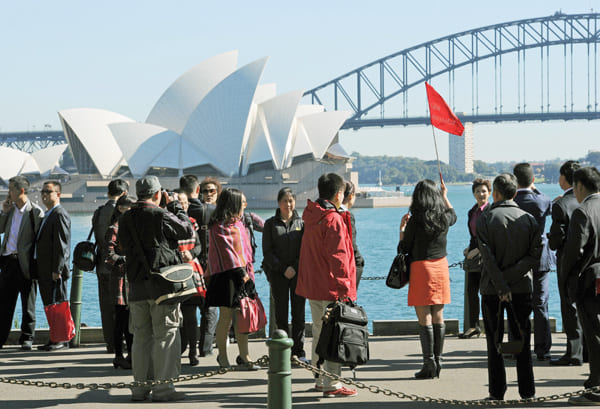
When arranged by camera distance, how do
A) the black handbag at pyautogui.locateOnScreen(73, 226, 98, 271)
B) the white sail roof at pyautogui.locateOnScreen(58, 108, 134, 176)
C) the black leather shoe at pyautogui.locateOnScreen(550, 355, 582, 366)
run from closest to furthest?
the black leather shoe at pyautogui.locateOnScreen(550, 355, 582, 366) → the black handbag at pyautogui.locateOnScreen(73, 226, 98, 271) → the white sail roof at pyautogui.locateOnScreen(58, 108, 134, 176)

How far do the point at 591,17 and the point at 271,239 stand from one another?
355 feet

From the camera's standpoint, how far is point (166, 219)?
5082 mm

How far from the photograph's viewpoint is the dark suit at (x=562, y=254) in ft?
17.8

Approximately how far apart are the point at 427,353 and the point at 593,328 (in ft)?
3.98

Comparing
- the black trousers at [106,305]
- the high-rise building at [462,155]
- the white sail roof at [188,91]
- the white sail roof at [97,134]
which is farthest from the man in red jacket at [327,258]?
the high-rise building at [462,155]

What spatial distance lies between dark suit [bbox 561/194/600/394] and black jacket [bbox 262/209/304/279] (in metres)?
2.14

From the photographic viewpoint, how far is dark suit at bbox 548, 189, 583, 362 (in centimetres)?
542

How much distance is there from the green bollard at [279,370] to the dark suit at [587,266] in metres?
2.07

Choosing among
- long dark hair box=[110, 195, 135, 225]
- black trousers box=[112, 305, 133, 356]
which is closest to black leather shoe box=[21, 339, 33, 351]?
black trousers box=[112, 305, 133, 356]

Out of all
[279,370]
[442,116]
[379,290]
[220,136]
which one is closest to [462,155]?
[220,136]

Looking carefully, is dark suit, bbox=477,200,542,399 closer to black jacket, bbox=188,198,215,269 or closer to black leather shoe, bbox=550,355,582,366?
black leather shoe, bbox=550,355,582,366

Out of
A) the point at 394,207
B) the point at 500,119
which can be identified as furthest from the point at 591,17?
the point at 394,207

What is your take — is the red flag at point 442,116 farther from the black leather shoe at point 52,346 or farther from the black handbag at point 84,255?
the black leather shoe at point 52,346

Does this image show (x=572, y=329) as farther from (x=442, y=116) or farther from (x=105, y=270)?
(x=105, y=270)
